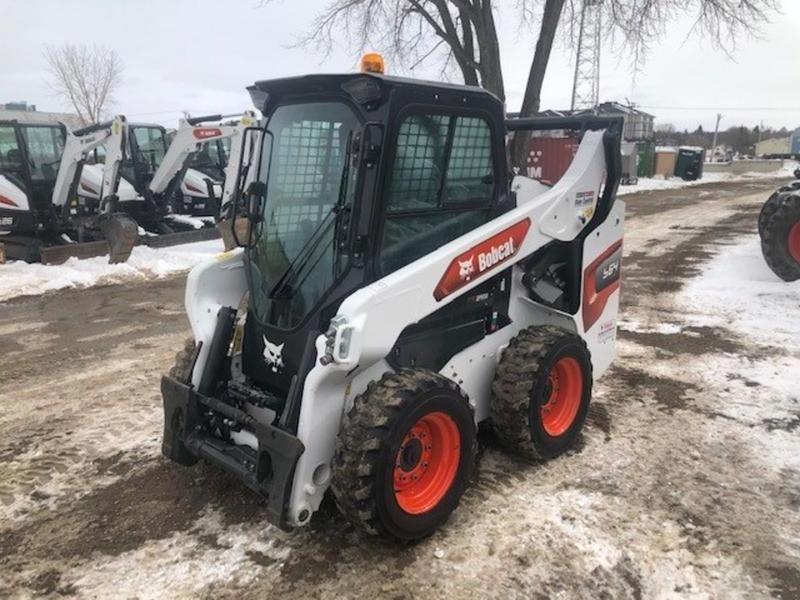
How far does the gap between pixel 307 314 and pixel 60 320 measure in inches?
220

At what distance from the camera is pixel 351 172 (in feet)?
10.4

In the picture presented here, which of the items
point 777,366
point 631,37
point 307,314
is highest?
point 631,37

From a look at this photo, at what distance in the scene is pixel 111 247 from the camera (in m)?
10.8

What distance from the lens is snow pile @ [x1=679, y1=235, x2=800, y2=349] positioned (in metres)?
6.68

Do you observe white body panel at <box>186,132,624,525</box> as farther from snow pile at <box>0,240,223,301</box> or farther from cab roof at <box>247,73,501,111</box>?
snow pile at <box>0,240,223,301</box>

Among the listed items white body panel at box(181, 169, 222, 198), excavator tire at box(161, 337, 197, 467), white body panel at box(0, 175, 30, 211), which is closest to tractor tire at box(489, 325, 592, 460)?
excavator tire at box(161, 337, 197, 467)

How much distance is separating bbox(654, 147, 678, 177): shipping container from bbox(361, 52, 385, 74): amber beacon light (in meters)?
35.1

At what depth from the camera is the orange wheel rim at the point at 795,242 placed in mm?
8461

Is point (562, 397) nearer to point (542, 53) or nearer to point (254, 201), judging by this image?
point (254, 201)

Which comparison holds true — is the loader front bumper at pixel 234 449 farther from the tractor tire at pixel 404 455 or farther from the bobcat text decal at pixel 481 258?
the bobcat text decal at pixel 481 258

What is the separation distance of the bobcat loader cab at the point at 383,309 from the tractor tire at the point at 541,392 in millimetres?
12

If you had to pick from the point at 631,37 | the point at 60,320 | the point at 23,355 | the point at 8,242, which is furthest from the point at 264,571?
the point at 631,37

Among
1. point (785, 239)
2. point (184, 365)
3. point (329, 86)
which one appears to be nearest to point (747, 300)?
point (785, 239)

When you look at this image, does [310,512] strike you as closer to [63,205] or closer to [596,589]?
[596,589]
